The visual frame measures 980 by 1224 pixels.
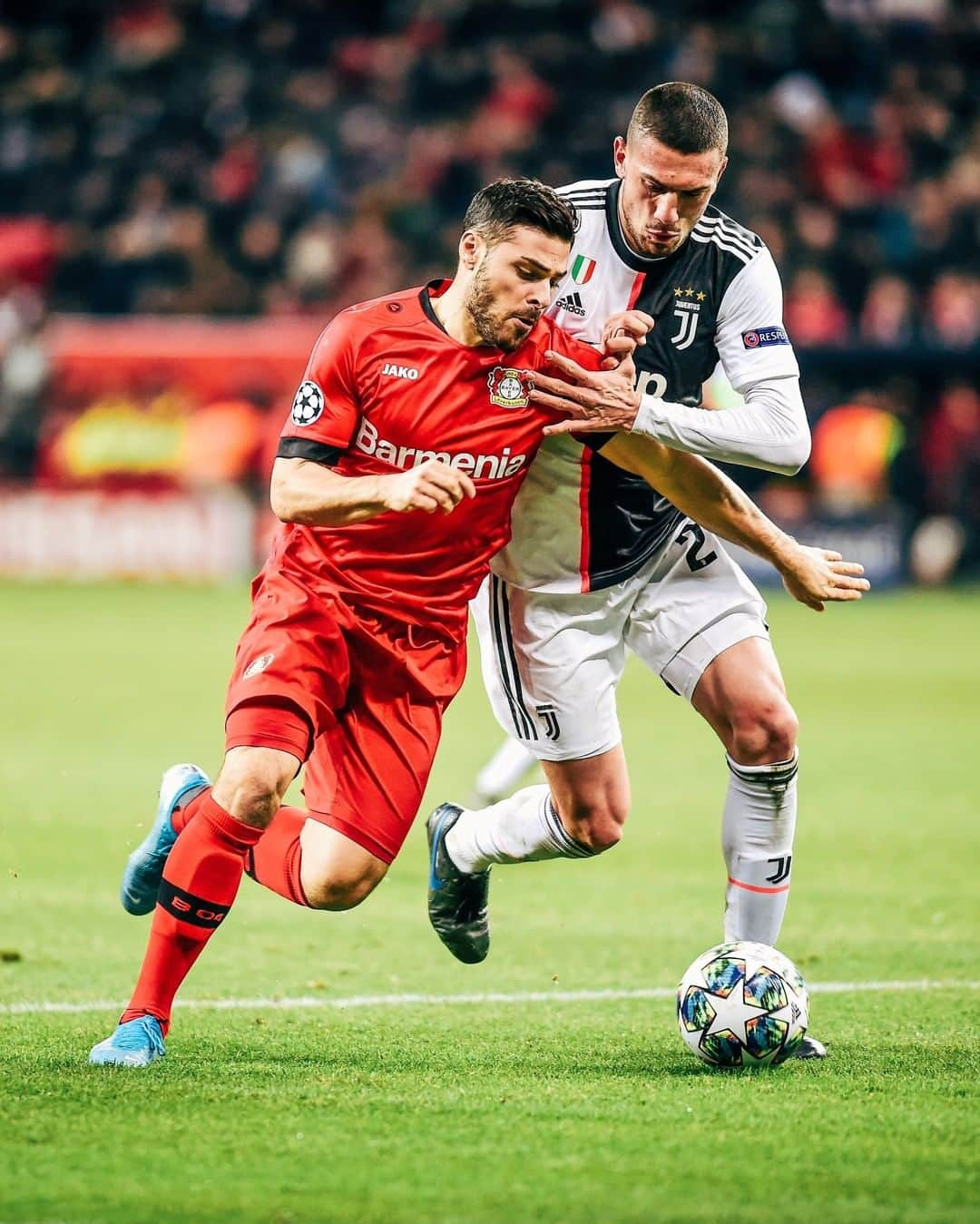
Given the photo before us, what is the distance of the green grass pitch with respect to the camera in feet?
12.2

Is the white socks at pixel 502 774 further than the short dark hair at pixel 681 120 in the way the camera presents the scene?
Yes

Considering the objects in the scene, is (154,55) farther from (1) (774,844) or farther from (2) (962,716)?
(1) (774,844)

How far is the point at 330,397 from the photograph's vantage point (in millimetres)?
4934

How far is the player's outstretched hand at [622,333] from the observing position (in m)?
5.00

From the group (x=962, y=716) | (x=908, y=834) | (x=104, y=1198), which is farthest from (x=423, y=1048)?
(x=962, y=716)

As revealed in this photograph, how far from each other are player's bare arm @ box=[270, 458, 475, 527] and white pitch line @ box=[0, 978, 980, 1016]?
1437 millimetres

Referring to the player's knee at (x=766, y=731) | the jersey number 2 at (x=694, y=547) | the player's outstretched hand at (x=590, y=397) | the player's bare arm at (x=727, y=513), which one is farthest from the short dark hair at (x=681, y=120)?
the player's knee at (x=766, y=731)

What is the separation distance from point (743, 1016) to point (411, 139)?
19334 mm

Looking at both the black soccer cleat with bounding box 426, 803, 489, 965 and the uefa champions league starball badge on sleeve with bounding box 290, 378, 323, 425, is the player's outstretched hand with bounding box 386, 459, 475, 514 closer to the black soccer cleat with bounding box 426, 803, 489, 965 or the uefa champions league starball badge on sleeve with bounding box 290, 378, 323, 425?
the uefa champions league starball badge on sleeve with bounding box 290, 378, 323, 425

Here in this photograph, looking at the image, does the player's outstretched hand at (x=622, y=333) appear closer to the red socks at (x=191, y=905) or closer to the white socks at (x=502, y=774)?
the red socks at (x=191, y=905)

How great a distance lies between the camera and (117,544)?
Result: 63.7 feet

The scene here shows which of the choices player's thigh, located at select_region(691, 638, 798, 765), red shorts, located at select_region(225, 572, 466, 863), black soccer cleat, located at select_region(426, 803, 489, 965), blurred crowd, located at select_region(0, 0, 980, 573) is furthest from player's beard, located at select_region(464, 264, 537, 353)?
blurred crowd, located at select_region(0, 0, 980, 573)

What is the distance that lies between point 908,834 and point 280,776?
179 inches

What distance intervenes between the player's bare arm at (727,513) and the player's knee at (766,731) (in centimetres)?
30
